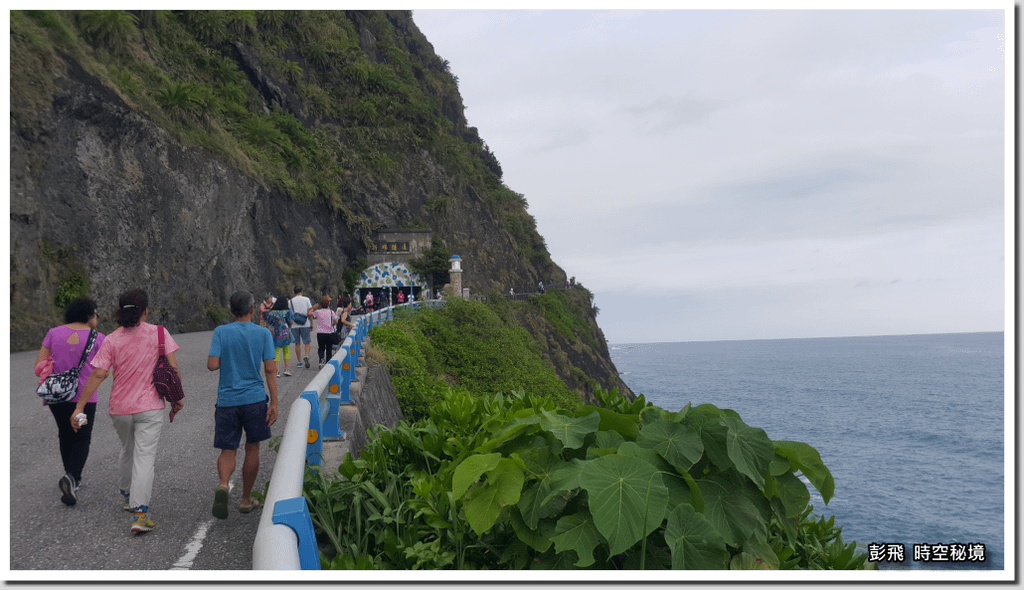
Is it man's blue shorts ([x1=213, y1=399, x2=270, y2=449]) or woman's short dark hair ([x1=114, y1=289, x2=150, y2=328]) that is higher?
woman's short dark hair ([x1=114, y1=289, x2=150, y2=328])

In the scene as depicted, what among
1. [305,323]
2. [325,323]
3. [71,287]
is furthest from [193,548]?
[71,287]

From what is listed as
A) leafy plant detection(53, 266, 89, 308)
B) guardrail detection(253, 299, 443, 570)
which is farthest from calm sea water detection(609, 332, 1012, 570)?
leafy plant detection(53, 266, 89, 308)

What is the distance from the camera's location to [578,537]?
1.95m

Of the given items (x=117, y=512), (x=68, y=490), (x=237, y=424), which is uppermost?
(x=237, y=424)

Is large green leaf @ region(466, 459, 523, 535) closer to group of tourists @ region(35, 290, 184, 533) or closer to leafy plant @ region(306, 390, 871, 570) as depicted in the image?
leafy plant @ region(306, 390, 871, 570)

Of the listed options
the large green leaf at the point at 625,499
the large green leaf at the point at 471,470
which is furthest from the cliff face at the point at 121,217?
the large green leaf at the point at 625,499

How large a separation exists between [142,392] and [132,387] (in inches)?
3.2

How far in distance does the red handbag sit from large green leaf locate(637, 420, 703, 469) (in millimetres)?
3589

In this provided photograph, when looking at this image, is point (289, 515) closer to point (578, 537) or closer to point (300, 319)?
point (578, 537)

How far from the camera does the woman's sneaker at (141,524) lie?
3.72 meters

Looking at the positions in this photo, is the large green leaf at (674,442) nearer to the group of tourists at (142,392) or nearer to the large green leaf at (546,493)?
the large green leaf at (546,493)

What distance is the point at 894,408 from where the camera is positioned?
85.1 metres

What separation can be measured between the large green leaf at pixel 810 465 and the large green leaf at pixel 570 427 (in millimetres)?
750

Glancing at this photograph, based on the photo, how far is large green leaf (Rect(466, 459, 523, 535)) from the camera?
2.02 meters
